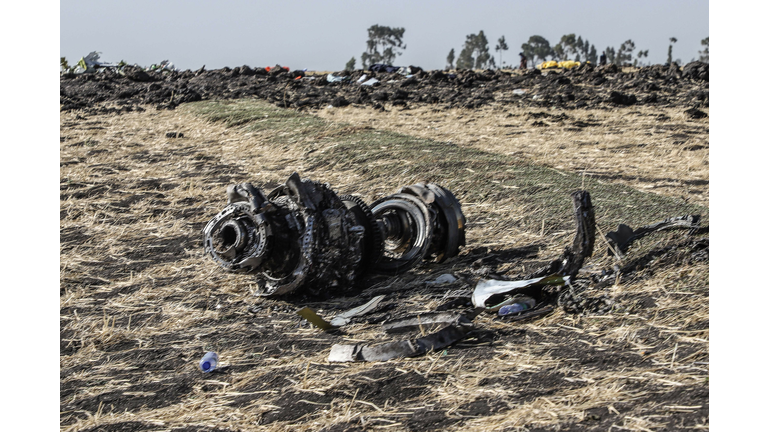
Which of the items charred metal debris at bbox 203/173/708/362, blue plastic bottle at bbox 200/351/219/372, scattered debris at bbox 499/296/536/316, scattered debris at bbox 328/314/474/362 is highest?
charred metal debris at bbox 203/173/708/362

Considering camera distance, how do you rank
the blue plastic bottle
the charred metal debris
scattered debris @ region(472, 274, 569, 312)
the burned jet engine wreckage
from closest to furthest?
the blue plastic bottle
the charred metal debris
scattered debris @ region(472, 274, 569, 312)
the burned jet engine wreckage

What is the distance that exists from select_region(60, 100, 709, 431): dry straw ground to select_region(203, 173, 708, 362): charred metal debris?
0.10 meters

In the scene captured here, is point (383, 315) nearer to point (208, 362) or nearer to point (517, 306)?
point (517, 306)

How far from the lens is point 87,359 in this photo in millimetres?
3686

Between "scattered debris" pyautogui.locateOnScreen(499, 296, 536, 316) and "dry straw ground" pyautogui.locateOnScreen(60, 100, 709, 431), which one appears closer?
"dry straw ground" pyautogui.locateOnScreen(60, 100, 709, 431)

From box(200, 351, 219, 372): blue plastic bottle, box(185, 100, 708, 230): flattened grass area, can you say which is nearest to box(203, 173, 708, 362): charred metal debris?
box(200, 351, 219, 372): blue plastic bottle

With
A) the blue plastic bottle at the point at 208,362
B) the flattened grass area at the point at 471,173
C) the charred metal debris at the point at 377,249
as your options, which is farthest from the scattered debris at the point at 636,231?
the blue plastic bottle at the point at 208,362

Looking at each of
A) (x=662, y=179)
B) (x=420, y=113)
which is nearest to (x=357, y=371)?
(x=662, y=179)

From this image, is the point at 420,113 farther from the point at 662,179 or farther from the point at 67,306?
the point at 67,306

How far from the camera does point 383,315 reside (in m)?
3.98

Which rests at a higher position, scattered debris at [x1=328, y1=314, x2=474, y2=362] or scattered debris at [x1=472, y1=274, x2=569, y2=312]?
scattered debris at [x1=472, y1=274, x2=569, y2=312]

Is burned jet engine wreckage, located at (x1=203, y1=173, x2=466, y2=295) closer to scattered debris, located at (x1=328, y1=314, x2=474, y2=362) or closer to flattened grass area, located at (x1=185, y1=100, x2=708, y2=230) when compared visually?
scattered debris, located at (x1=328, y1=314, x2=474, y2=362)

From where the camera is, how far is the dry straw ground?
9.06 feet

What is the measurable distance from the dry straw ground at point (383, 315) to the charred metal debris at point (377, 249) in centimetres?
10
